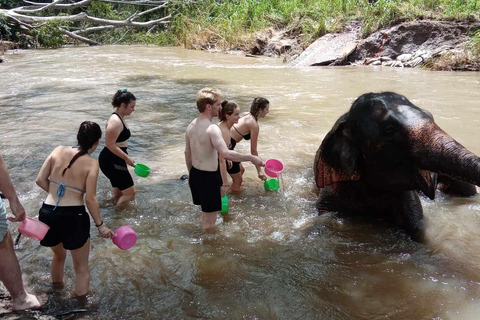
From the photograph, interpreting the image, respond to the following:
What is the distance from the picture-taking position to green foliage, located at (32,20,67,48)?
2161 centimetres

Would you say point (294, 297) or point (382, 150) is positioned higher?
point (382, 150)

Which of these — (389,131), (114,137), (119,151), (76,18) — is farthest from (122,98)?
(76,18)

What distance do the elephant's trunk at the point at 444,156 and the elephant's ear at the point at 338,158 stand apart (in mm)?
624

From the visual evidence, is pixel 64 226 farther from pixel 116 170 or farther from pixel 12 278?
pixel 116 170

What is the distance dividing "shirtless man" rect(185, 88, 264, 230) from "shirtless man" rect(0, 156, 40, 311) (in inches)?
62.8

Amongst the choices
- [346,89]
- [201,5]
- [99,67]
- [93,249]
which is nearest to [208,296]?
[93,249]

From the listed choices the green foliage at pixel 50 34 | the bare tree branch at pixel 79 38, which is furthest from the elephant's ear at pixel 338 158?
the bare tree branch at pixel 79 38

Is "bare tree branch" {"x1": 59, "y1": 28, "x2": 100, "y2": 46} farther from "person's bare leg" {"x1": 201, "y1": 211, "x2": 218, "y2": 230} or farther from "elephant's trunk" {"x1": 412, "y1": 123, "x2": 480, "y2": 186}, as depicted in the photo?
"elephant's trunk" {"x1": 412, "y1": 123, "x2": 480, "y2": 186}

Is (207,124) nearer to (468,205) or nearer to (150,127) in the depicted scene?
(468,205)

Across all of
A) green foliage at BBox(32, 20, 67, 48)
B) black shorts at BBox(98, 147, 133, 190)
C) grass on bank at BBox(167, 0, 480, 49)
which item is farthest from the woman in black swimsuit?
green foliage at BBox(32, 20, 67, 48)

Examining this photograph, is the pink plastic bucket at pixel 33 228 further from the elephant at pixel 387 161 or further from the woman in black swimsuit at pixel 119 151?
the elephant at pixel 387 161

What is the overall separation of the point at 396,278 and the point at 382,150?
3.35 ft

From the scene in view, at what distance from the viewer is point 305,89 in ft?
37.7

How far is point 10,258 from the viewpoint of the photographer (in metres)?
3.05
